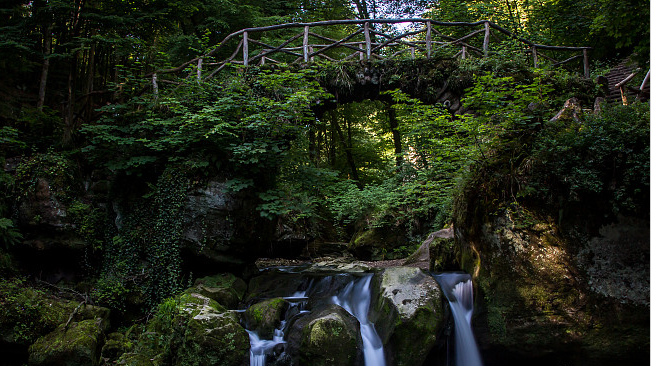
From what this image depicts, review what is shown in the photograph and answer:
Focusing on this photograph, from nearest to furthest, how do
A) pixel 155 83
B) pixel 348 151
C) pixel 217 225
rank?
1. pixel 217 225
2. pixel 155 83
3. pixel 348 151

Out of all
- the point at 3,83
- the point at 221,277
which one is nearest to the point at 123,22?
the point at 3,83

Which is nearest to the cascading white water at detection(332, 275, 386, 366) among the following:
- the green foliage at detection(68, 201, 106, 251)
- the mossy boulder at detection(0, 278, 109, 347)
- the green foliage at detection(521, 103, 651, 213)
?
the green foliage at detection(521, 103, 651, 213)

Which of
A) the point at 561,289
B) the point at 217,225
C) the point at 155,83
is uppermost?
the point at 155,83

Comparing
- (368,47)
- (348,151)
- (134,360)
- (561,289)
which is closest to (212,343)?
(134,360)

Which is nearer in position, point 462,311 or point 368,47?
point 462,311

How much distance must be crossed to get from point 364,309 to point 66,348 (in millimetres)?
4845

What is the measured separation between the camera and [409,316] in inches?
207

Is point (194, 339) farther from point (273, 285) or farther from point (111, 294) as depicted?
point (111, 294)

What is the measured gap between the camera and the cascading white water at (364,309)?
541 centimetres

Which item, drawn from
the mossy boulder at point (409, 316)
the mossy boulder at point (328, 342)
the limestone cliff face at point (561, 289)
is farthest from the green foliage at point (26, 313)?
the limestone cliff face at point (561, 289)

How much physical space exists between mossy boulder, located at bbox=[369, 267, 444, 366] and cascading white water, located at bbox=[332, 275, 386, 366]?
148mm

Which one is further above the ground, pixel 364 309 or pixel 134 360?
pixel 364 309

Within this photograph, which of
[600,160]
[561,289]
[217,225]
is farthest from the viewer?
[217,225]

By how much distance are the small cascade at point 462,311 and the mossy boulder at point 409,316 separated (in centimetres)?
32
